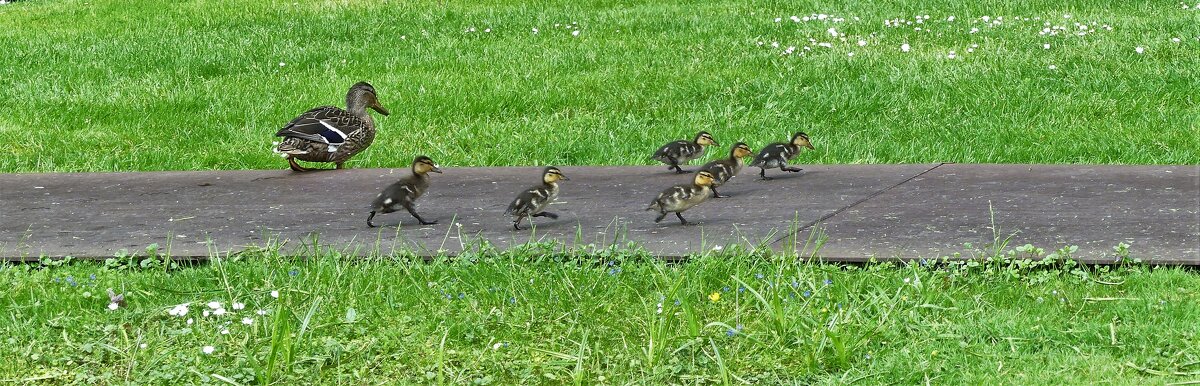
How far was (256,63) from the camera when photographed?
1298cm

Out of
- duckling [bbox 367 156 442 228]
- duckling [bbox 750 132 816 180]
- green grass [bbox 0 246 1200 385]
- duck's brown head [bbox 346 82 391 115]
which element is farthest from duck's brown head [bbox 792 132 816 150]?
duck's brown head [bbox 346 82 391 115]

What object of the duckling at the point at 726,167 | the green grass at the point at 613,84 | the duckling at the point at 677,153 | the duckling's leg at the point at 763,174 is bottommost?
the green grass at the point at 613,84

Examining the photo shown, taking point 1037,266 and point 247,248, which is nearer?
point 1037,266

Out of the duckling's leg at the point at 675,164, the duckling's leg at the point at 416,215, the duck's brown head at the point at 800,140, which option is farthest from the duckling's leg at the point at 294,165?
the duck's brown head at the point at 800,140

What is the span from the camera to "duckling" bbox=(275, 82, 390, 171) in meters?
8.47

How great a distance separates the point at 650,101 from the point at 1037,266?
5882mm

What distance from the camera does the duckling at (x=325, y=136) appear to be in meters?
8.47

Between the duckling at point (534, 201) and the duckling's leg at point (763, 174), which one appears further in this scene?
the duckling's leg at point (763, 174)

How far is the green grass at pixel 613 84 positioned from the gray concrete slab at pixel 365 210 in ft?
3.67

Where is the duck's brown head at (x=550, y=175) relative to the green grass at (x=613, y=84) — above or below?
above

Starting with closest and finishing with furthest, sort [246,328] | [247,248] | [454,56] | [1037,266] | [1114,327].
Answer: [1114,327], [246,328], [1037,266], [247,248], [454,56]

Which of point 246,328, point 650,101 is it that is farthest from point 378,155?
point 246,328

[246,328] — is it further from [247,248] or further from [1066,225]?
[1066,225]

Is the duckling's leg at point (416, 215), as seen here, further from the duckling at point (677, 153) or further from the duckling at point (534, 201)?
the duckling at point (677, 153)
